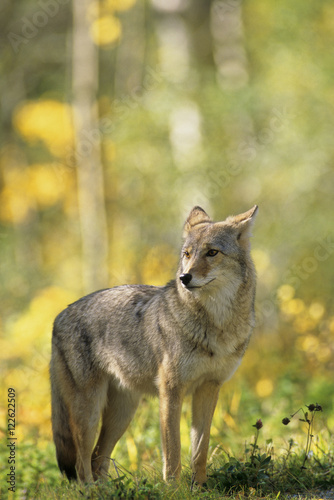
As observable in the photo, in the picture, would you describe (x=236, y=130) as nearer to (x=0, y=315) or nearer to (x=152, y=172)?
(x=152, y=172)

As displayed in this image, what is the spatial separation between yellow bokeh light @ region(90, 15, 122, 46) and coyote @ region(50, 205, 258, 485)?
12094 mm

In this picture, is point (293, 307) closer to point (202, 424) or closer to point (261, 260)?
point (261, 260)

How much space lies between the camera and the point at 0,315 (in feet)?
42.5

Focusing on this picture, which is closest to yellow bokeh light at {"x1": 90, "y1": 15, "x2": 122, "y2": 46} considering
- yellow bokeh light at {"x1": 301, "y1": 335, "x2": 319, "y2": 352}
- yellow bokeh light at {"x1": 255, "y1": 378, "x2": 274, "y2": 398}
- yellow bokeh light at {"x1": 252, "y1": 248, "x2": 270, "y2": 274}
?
yellow bokeh light at {"x1": 252, "y1": 248, "x2": 270, "y2": 274}

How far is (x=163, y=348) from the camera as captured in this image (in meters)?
4.83

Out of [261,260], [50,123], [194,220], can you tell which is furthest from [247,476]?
[50,123]

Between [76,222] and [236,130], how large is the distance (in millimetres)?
9518

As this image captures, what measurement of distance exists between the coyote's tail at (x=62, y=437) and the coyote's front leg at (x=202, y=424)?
107cm

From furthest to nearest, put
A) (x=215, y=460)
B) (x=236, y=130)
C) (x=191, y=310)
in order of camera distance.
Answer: (x=236, y=130), (x=215, y=460), (x=191, y=310)

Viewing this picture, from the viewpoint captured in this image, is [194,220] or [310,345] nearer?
[194,220]

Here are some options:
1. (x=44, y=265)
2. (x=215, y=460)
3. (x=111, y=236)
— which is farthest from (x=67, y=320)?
(x=44, y=265)

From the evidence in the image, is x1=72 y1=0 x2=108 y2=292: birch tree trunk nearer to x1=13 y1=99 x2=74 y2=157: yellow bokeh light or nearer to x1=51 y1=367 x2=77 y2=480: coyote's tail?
x1=13 y1=99 x2=74 y2=157: yellow bokeh light

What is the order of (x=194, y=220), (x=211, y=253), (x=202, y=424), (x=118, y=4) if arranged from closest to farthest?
(x=211, y=253)
(x=202, y=424)
(x=194, y=220)
(x=118, y=4)

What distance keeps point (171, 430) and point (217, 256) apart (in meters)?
1.30
